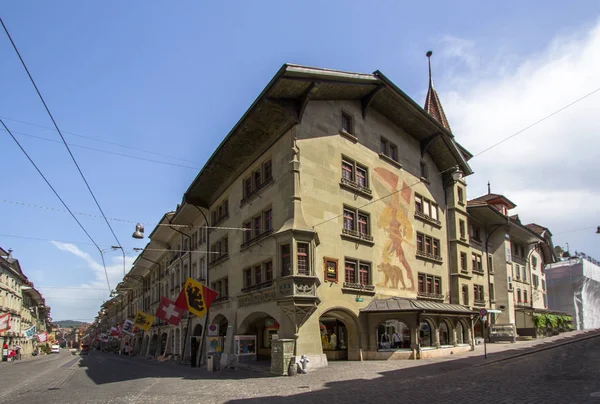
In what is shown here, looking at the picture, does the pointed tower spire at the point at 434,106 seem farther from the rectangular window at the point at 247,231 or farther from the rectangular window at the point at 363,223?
the rectangular window at the point at 247,231

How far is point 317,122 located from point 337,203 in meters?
4.58

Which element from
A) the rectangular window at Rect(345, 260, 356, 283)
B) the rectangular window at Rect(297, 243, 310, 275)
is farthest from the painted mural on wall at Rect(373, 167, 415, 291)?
the rectangular window at Rect(297, 243, 310, 275)

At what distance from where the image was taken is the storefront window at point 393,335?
26.8 m

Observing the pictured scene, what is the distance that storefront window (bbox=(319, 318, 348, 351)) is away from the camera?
27.2 meters

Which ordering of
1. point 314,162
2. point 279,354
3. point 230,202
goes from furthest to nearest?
point 230,202, point 314,162, point 279,354

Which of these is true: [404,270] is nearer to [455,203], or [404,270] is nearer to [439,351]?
[439,351]

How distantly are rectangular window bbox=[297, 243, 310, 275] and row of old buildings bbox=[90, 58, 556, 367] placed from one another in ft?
0.19

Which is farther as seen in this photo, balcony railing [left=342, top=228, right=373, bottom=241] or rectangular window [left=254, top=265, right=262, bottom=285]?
rectangular window [left=254, top=265, right=262, bottom=285]

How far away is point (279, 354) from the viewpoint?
2209 cm

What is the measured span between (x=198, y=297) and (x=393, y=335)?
451 inches

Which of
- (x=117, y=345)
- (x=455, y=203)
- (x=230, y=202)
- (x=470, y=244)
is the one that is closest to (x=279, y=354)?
(x=230, y=202)

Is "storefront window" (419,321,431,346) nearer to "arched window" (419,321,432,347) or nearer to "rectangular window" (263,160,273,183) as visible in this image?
"arched window" (419,321,432,347)

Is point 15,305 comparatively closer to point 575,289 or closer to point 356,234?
point 356,234

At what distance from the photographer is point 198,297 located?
2739cm
